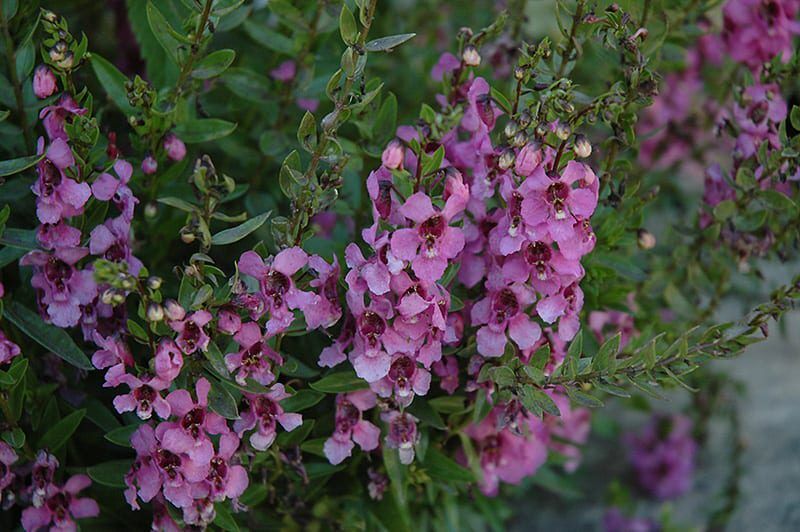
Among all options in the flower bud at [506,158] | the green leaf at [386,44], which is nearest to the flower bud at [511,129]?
the flower bud at [506,158]

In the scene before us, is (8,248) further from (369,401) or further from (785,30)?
(785,30)

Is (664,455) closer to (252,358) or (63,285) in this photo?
(252,358)

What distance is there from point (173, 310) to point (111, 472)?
0.27 metres

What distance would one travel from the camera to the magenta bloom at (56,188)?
36.6 inches

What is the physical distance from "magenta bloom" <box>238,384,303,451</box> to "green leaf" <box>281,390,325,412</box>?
5 centimetres

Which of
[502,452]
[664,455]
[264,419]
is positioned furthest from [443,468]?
[664,455]

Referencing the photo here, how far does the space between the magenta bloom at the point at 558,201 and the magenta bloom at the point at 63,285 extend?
45 cm

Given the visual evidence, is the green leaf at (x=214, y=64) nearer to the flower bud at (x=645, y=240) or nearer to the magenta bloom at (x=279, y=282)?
the magenta bloom at (x=279, y=282)

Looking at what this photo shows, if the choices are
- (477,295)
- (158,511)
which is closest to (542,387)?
(477,295)

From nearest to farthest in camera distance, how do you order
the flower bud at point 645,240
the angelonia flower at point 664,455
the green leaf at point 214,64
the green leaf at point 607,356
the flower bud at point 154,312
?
the flower bud at point 154,312 < the green leaf at point 607,356 < the green leaf at point 214,64 < the flower bud at point 645,240 < the angelonia flower at point 664,455

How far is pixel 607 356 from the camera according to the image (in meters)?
0.95

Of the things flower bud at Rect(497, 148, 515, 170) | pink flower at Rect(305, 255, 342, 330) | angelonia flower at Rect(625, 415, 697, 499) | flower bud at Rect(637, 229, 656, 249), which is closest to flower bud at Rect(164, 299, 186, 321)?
pink flower at Rect(305, 255, 342, 330)

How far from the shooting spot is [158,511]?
1023mm

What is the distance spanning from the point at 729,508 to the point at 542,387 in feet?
2.49
